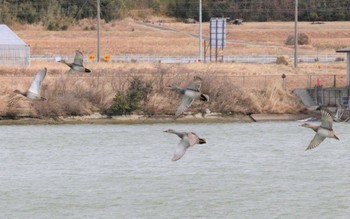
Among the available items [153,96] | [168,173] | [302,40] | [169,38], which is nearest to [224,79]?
[153,96]

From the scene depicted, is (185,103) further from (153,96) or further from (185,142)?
(153,96)

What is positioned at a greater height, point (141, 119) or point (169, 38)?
point (169, 38)

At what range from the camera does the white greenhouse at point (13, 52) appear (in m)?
78.1

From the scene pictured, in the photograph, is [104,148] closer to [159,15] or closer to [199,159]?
[199,159]

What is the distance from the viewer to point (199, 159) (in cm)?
5203

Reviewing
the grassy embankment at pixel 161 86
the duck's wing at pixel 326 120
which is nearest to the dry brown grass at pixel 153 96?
the grassy embankment at pixel 161 86

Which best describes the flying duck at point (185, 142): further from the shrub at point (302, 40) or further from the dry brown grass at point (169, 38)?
the shrub at point (302, 40)

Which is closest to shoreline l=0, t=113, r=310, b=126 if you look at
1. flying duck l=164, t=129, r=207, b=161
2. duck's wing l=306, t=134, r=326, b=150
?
flying duck l=164, t=129, r=207, b=161

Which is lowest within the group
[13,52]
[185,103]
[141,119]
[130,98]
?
[141,119]

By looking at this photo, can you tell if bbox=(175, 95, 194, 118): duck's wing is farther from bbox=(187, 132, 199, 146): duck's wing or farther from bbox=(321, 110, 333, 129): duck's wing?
bbox=(321, 110, 333, 129): duck's wing

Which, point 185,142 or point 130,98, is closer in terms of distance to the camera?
point 185,142

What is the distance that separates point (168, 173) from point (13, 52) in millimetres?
34743

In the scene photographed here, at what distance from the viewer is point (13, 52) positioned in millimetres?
79438

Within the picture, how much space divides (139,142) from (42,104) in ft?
30.4
